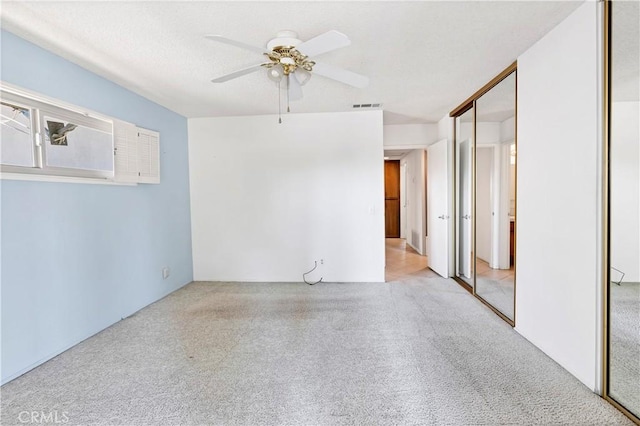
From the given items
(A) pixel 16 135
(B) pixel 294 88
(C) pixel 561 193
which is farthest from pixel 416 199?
(A) pixel 16 135

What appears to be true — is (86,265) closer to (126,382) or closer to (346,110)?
(126,382)

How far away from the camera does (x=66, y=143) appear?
2.47m

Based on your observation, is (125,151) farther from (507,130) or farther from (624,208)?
(507,130)

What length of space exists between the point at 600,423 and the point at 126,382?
2848mm

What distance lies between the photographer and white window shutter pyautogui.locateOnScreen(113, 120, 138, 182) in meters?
2.98

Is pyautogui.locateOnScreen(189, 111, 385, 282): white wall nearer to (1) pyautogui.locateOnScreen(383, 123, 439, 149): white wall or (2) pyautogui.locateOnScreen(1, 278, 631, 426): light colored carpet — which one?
(1) pyautogui.locateOnScreen(383, 123, 439, 149): white wall

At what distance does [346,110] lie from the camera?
4055 millimetres

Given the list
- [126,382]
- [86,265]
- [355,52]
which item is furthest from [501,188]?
[86,265]

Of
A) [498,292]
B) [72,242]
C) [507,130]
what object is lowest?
[498,292]

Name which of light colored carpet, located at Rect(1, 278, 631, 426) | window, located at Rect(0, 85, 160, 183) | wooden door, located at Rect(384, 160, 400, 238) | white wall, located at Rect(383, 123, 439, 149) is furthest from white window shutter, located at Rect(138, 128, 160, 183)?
wooden door, located at Rect(384, 160, 400, 238)

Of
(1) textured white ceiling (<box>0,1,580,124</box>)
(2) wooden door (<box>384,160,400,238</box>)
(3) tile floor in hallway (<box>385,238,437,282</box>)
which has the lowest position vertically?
(3) tile floor in hallway (<box>385,238,437,282</box>)

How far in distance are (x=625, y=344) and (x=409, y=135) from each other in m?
3.76

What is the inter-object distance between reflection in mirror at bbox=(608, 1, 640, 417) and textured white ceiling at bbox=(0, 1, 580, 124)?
0.42m

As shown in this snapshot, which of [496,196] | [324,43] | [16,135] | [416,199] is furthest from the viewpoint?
[416,199]
